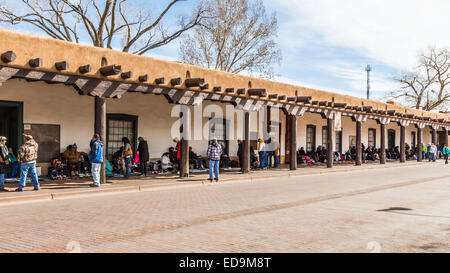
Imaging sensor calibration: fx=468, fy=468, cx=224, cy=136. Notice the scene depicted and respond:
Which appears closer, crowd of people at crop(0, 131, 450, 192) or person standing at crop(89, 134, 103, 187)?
crowd of people at crop(0, 131, 450, 192)

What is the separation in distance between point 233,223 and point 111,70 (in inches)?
303

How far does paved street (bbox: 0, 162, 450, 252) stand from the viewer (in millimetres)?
6480

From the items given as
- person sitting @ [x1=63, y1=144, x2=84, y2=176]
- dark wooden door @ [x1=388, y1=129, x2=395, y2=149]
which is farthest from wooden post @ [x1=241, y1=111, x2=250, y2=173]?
dark wooden door @ [x1=388, y1=129, x2=395, y2=149]

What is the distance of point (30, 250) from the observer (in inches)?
244

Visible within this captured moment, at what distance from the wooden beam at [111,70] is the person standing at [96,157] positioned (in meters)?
1.94

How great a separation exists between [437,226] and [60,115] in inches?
527

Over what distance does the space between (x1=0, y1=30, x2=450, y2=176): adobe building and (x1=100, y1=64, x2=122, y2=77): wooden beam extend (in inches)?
1.3

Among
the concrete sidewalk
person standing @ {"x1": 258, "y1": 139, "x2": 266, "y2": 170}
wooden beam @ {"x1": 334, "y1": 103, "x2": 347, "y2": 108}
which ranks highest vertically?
wooden beam @ {"x1": 334, "y1": 103, "x2": 347, "y2": 108}

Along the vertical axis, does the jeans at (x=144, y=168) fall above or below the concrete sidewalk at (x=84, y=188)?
above

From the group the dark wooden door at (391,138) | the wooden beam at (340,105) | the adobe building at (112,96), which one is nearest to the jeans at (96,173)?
the adobe building at (112,96)

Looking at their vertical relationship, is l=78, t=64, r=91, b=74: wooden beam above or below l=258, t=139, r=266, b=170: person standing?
above

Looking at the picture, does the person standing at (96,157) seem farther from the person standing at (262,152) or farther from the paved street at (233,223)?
the person standing at (262,152)

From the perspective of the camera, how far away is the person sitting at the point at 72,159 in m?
16.6

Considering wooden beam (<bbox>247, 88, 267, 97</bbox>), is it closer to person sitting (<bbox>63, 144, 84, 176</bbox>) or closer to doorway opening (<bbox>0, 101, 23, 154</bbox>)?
person sitting (<bbox>63, 144, 84, 176</bbox>)
